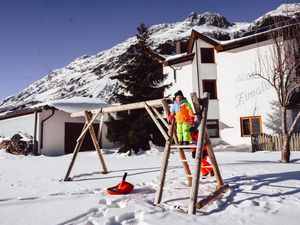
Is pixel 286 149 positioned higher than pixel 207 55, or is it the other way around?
pixel 207 55

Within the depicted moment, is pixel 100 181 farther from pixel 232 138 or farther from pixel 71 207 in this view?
pixel 232 138

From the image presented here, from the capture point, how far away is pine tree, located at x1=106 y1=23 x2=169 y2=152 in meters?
14.4

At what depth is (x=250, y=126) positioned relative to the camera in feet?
61.1

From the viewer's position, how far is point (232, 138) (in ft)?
63.0

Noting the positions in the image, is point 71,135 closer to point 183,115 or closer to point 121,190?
point 121,190

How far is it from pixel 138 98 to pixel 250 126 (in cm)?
921

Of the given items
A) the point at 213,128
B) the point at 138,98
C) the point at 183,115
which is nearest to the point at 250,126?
the point at 213,128

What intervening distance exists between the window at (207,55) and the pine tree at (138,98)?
6492 mm

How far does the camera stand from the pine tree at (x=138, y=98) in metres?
14.4

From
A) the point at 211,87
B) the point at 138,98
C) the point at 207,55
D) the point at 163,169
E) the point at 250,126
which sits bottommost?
the point at 163,169

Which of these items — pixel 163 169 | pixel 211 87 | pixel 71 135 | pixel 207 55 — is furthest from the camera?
pixel 207 55

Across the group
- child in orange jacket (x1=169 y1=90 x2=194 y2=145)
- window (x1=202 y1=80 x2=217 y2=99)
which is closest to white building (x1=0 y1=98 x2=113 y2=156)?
window (x1=202 y1=80 x2=217 y2=99)

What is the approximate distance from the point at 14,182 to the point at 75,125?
1240 cm

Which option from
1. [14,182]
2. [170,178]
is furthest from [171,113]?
[14,182]
